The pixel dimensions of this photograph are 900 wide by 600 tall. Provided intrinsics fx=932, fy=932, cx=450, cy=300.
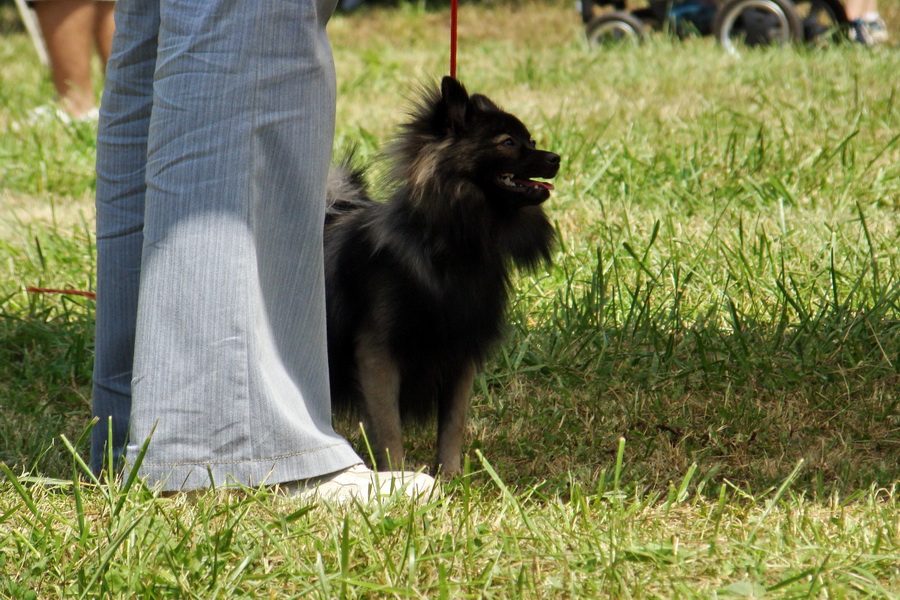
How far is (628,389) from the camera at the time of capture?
99.4 inches

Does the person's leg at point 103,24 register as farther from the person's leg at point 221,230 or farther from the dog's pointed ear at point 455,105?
the person's leg at point 221,230

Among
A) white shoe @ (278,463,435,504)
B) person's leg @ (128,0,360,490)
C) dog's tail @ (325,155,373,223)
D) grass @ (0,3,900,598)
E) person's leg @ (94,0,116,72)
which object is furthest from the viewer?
person's leg @ (94,0,116,72)

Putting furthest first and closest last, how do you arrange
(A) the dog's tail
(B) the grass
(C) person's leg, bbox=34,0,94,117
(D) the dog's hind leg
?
(C) person's leg, bbox=34,0,94,117 < (A) the dog's tail < (D) the dog's hind leg < (B) the grass

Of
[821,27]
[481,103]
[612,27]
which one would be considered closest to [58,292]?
[481,103]

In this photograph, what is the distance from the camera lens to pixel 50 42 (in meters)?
5.12

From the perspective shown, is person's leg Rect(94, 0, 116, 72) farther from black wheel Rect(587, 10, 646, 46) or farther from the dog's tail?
the dog's tail

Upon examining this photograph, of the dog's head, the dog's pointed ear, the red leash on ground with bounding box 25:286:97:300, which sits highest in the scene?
the dog's pointed ear

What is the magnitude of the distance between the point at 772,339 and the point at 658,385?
1.20 ft

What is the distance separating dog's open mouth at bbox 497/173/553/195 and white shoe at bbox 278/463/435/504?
690mm

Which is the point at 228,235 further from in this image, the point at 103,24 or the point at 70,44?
the point at 103,24

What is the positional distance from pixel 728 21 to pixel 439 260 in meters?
4.75

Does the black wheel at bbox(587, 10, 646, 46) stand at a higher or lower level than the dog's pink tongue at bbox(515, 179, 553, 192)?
higher

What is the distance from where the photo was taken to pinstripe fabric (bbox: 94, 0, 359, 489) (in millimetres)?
1638

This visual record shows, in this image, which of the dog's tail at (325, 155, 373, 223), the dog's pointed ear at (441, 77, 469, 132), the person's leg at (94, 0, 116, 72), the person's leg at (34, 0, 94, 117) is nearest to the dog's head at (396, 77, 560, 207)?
the dog's pointed ear at (441, 77, 469, 132)
